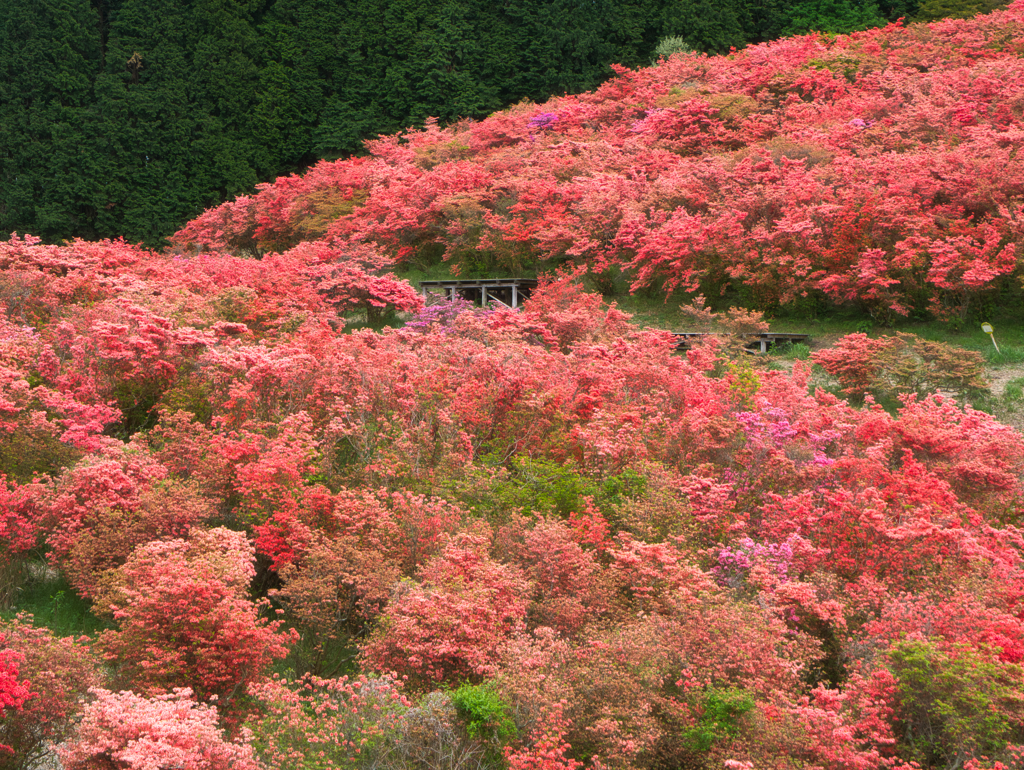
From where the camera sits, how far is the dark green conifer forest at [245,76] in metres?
30.4

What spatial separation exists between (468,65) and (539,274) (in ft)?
61.6

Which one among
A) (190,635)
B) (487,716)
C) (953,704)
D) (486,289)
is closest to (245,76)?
(486,289)

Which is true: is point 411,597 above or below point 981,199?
below

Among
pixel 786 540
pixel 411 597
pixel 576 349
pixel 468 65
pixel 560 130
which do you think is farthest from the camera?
pixel 468 65

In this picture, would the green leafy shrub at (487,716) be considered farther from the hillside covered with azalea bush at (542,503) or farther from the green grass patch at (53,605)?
the green grass patch at (53,605)

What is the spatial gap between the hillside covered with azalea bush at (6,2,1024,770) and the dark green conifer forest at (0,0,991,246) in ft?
54.6

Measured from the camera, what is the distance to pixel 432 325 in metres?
13.1

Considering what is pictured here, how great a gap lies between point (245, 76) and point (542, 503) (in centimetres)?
2975

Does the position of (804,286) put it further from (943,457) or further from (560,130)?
(560,130)

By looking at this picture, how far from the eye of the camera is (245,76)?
3244 cm

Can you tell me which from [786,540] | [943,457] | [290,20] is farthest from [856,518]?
[290,20]

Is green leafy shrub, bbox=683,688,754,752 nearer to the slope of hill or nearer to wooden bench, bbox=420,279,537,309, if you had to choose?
the slope of hill

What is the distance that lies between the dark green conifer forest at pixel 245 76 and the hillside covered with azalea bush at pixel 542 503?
1664cm

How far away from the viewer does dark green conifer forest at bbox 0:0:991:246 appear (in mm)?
30375
